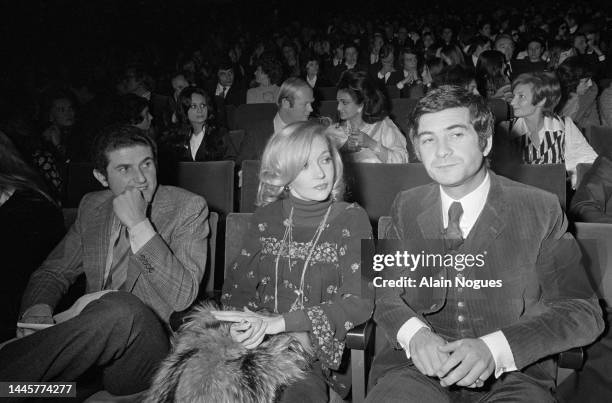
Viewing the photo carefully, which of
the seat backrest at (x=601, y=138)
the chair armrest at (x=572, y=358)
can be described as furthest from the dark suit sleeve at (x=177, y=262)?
the seat backrest at (x=601, y=138)

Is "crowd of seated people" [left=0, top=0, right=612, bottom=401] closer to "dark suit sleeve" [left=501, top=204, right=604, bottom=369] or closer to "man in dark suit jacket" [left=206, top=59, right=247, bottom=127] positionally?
"dark suit sleeve" [left=501, top=204, right=604, bottom=369]

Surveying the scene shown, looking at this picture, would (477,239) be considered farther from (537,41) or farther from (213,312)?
(537,41)

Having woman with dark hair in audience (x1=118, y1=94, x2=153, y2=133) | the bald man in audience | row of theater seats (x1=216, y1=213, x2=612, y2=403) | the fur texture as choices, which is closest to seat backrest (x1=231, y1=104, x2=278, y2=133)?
the bald man in audience

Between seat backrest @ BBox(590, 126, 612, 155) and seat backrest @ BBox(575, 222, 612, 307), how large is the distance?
4.22 feet

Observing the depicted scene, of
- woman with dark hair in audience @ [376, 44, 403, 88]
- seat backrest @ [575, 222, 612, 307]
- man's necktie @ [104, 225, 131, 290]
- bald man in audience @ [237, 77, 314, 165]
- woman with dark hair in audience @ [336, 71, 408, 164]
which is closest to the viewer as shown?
seat backrest @ [575, 222, 612, 307]

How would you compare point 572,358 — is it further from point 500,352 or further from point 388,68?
point 388,68

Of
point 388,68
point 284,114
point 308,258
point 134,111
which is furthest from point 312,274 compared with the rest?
point 388,68

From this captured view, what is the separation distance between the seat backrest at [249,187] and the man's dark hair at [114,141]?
0.57 meters

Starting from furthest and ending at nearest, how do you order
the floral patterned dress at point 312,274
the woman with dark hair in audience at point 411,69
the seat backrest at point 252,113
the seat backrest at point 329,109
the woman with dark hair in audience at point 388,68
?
1. the woman with dark hair in audience at point 388,68
2. the woman with dark hair in audience at point 411,69
3. the seat backrest at point 329,109
4. the seat backrest at point 252,113
5. the floral patterned dress at point 312,274

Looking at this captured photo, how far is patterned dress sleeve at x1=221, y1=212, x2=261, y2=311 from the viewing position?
1.65m

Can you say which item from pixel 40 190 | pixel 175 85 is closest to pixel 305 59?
pixel 175 85

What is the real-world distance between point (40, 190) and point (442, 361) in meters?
1.39

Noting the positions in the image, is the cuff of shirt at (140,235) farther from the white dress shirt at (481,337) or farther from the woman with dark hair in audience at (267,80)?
the woman with dark hair in audience at (267,80)

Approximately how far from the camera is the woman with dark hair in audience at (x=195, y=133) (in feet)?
11.6
